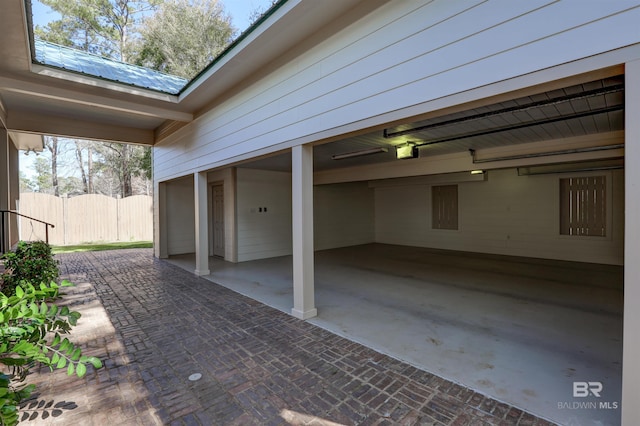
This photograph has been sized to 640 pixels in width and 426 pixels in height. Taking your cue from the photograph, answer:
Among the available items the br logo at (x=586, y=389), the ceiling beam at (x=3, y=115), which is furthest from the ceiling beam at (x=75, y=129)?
the br logo at (x=586, y=389)

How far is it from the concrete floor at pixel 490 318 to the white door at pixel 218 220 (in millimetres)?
1453

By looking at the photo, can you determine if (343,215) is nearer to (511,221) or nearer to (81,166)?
(511,221)

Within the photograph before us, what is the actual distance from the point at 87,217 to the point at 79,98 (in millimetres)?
8808

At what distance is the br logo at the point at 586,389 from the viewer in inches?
93.7

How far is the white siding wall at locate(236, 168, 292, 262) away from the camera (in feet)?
27.6

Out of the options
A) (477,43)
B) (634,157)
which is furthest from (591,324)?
(477,43)

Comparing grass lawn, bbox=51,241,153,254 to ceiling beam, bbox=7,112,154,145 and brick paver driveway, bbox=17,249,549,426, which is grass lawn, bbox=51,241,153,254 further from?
brick paver driveway, bbox=17,249,549,426

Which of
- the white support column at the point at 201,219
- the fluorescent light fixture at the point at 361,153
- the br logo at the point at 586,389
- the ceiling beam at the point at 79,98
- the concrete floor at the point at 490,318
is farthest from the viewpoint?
the white support column at the point at 201,219

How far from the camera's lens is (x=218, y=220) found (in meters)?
9.20

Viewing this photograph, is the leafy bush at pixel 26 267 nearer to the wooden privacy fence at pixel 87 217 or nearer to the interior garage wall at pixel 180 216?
the interior garage wall at pixel 180 216

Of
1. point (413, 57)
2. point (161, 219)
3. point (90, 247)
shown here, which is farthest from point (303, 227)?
point (90, 247)

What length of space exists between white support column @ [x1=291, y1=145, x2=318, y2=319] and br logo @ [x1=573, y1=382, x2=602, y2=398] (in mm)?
2728

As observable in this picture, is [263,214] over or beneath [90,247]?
over

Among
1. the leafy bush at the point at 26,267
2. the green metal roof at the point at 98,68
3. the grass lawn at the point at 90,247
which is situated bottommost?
the grass lawn at the point at 90,247
